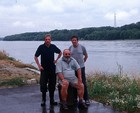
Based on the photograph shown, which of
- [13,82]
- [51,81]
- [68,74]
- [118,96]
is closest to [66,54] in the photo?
[68,74]

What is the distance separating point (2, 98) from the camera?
962cm

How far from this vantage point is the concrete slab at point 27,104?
7984 mm

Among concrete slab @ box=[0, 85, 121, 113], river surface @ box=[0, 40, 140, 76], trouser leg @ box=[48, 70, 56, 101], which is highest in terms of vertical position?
trouser leg @ box=[48, 70, 56, 101]

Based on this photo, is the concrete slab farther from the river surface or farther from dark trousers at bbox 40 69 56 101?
the river surface

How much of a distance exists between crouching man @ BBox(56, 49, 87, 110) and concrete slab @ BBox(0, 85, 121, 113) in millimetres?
286

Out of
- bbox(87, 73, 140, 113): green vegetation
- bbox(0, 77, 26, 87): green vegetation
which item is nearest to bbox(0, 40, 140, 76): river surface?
bbox(0, 77, 26, 87): green vegetation

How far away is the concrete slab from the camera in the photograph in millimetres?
7984

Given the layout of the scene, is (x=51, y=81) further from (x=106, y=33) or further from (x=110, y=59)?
(x=106, y=33)

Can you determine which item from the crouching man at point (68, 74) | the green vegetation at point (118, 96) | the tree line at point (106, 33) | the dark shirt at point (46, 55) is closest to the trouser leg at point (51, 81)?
the dark shirt at point (46, 55)

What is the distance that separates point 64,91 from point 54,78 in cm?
53

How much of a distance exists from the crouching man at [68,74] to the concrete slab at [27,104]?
0.29 m

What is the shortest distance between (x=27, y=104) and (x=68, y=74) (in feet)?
4.52

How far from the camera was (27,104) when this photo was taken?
876 cm

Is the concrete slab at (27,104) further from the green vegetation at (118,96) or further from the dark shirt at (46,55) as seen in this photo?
the dark shirt at (46,55)
